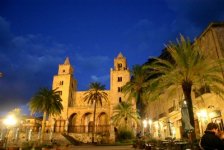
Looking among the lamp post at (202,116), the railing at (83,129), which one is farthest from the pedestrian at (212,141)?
the railing at (83,129)

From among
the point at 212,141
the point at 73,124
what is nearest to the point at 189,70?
the point at 212,141

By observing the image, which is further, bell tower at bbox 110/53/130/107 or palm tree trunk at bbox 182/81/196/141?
bell tower at bbox 110/53/130/107

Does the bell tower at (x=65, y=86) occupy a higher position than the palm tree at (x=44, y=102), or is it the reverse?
the bell tower at (x=65, y=86)

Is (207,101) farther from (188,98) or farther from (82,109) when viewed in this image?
(82,109)

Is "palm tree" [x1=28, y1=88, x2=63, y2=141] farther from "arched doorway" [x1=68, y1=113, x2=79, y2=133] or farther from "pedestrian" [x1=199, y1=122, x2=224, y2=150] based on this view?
"pedestrian" [x1=199, y1=122, x2=224, y2=150]

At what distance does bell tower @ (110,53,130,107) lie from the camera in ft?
189

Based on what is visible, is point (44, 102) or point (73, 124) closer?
point (44, 102)

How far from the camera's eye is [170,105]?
2966 centimetres

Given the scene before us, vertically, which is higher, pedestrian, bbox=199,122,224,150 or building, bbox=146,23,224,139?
building, bbox=146,23,224,139

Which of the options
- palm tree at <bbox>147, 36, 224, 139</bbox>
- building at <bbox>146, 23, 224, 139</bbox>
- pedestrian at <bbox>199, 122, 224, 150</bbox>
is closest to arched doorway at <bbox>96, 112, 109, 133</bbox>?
building at <bbox>146, 23, 224, 139</bbox>

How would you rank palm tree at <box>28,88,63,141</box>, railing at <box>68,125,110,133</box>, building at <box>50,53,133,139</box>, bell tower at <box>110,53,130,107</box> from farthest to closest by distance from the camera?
bell tower at <box>110,53,130,107</box> < railing at <box>68,125,110,133</box> < building at <box>50,53,133,139</box> < palm tree at <box>28,88,63,141</box>

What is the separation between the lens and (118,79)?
6138 centimetres

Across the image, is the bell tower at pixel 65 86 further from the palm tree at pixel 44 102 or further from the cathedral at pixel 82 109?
the palm tree at pixel 44 102

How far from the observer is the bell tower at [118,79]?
189 ft
